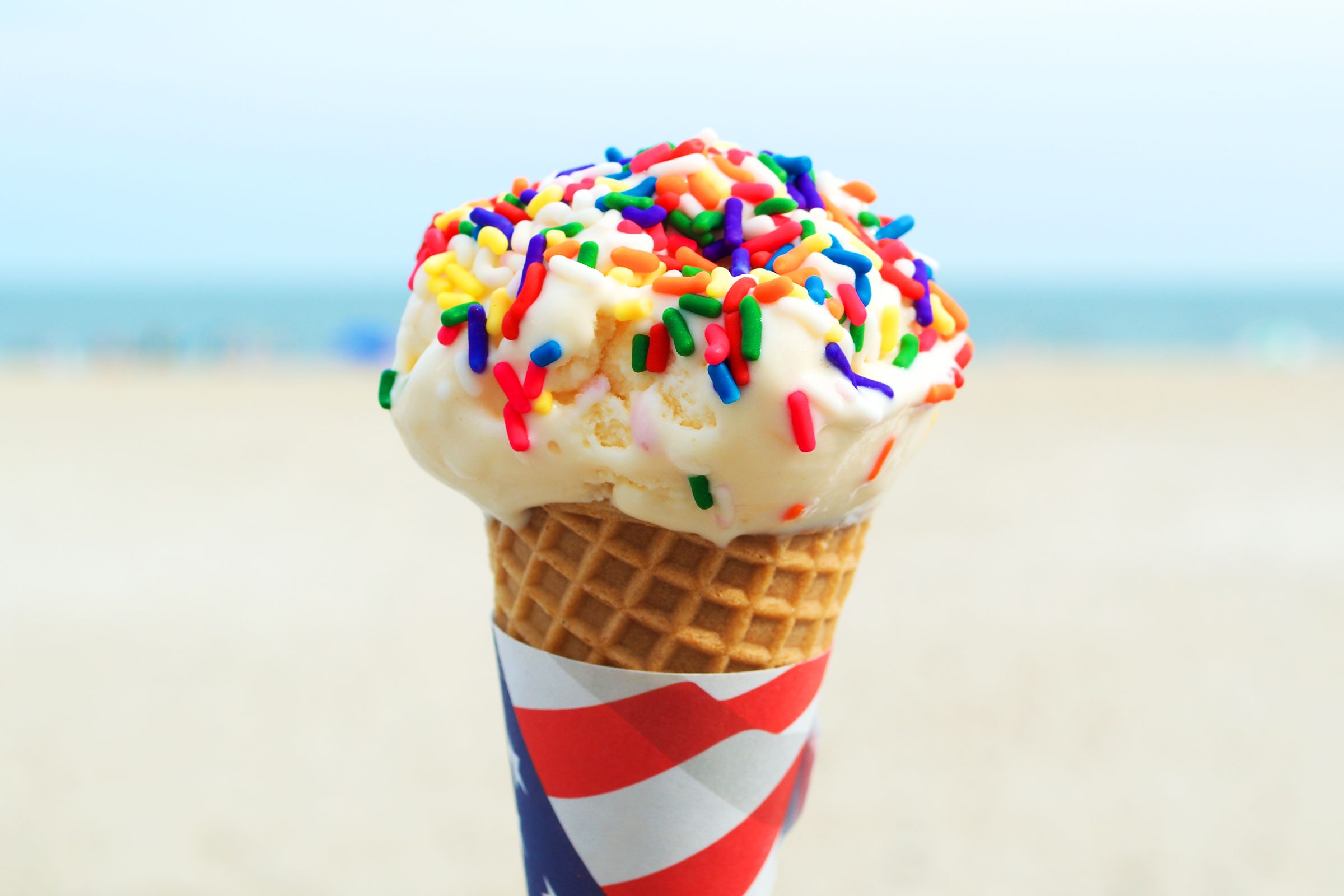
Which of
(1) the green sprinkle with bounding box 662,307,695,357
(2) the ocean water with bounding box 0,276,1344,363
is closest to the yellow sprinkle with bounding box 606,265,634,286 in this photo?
(1) the green sprinkle with bounding box 662,307,695,357

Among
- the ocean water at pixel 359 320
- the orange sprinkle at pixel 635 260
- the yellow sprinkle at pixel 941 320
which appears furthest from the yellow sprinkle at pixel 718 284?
the ocean water at pixel 359 320

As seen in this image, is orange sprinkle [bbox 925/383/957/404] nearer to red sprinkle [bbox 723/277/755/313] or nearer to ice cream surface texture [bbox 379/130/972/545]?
ice cream surface texture [bbox 379/130/972/545]

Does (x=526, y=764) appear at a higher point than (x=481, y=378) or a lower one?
lower

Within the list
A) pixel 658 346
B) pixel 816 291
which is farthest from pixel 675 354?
pixel 816 291

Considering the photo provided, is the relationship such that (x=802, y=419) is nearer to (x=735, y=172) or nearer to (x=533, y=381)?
(x=533, y=381)

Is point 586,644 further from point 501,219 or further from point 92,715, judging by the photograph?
point 92,715

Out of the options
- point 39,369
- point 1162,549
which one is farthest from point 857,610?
point 39,369
